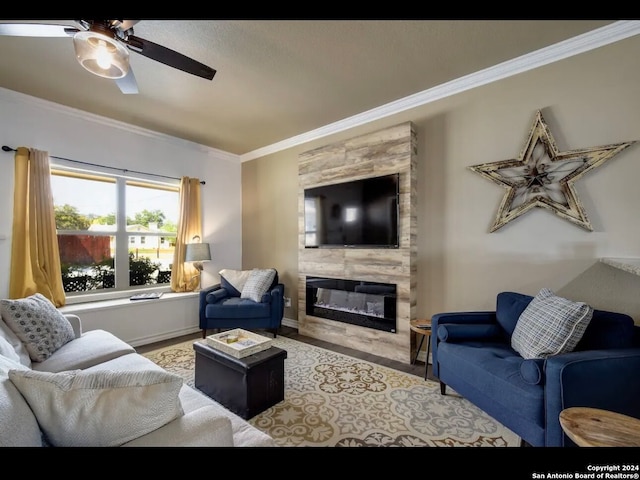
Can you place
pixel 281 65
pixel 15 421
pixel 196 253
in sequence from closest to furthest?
pixel 15 421 < pixel 281 65 < pixel 196 253

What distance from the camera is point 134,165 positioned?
3727 millimetres

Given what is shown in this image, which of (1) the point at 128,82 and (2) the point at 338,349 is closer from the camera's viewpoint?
(1) the point at 128,82

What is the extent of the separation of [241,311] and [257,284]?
416 millimetres

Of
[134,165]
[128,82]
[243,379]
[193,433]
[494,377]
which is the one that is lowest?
[243,379]

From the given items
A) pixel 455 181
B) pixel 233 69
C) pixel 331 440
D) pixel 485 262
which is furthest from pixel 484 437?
pixel 233 69

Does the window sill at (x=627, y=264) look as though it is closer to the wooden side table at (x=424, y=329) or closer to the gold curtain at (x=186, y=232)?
the wooden side table at (x=424, y=329)

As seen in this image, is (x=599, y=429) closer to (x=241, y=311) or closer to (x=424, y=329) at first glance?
(x=424, y=329)

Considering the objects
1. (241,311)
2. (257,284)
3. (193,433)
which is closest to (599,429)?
(193,433)

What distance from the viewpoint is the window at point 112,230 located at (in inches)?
130

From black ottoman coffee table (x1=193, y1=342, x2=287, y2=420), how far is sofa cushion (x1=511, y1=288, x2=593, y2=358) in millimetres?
1665

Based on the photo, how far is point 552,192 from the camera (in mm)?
2268

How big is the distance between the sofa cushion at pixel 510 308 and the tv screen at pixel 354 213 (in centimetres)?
106

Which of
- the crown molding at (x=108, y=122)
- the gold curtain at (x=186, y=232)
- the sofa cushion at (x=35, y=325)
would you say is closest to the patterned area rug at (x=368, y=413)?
the sofa cushion at (x=35, y=325)
